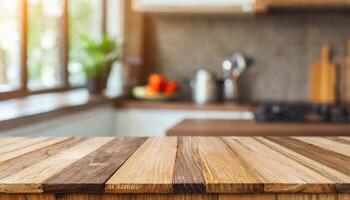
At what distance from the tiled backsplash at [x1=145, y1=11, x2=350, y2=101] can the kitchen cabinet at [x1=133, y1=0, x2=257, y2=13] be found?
0.30 metres

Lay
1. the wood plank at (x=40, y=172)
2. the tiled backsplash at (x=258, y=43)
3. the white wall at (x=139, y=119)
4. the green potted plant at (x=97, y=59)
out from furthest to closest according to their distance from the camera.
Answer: the tiled backsplash at (x=258, y=43)
the green potted plant at (x=97, y=59)
the white wall at (x=139, y=119)
the wood plank at (x=40, y=172)

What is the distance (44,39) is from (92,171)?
1.98 meters

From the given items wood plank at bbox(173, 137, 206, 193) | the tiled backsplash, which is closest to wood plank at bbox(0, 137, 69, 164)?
wood plank at bbox(173, 137, 206, 193)

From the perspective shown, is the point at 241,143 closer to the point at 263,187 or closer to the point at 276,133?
the point at 263,187

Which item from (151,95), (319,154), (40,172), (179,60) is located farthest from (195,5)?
(40,172)

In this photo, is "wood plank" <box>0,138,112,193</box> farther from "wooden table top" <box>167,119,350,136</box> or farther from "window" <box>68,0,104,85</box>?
"window" <box>68,0,104,85</box>

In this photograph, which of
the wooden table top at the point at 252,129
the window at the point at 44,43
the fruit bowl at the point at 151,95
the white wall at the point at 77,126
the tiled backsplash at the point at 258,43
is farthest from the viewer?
the tiled backsplash at the point at 258,43

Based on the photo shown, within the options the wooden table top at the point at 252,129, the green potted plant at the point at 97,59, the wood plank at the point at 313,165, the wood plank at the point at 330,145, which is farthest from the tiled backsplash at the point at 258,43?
the wood plank at the point at 313,165

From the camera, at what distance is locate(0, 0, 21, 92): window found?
209cm

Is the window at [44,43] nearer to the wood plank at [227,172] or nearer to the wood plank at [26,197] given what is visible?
the wood plank at [227,172]

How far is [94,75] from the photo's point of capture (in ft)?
9.21

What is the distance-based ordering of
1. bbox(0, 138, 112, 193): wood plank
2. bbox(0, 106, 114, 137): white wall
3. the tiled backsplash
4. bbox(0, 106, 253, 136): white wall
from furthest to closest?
the tiled backsplash → bbox(0, 106, 253, 136): white wall → bbox(0, 106, 114, 137): white wall → bbox(0, 138, 112, 193): wood plank

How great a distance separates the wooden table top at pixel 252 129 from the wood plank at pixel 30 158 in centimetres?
79

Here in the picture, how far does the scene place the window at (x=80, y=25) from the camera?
2.91 meters
